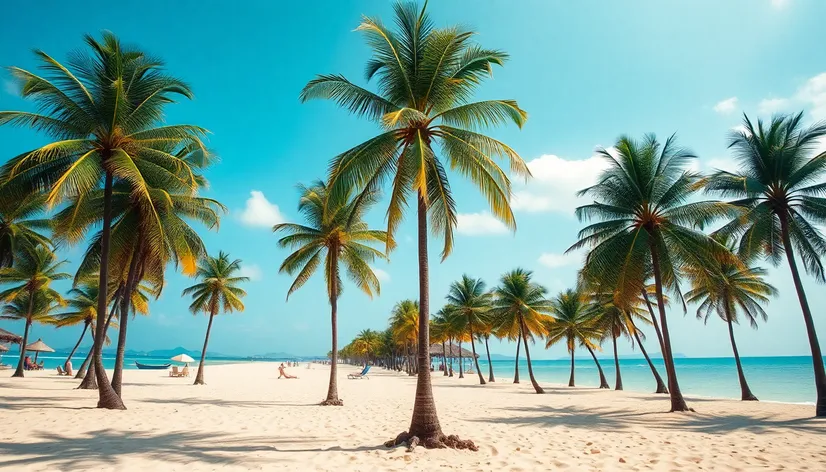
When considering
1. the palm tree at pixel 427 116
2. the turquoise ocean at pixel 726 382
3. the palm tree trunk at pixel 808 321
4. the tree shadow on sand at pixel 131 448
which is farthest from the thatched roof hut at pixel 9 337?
the palm tree trunk at pixel 808 321

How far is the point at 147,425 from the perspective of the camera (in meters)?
9.96

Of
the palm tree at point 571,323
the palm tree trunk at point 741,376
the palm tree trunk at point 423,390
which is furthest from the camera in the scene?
the palm tree at point 571,323

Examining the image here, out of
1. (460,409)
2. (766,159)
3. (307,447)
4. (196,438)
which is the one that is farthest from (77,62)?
(766,159)

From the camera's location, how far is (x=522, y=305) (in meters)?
28.1

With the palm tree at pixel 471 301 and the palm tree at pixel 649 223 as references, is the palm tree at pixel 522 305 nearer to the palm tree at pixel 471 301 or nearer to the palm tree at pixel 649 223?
the palm tree at pixel 471 301

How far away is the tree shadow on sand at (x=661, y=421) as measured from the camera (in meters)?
10.8

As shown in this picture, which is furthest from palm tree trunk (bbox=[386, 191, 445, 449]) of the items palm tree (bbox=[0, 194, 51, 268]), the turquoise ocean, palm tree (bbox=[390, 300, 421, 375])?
palm tree (bbox=[390, 300, 421, 375])

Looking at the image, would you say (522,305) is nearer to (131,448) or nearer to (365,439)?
(365,439)

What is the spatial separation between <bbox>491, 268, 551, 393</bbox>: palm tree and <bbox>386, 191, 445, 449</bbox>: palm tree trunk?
20.7 metres

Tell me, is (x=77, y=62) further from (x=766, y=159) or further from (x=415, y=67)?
(x=766, y=159)

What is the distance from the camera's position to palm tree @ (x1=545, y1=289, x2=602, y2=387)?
1228 inches

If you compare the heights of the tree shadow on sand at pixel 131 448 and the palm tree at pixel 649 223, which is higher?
the palm tree at pixel 649 223

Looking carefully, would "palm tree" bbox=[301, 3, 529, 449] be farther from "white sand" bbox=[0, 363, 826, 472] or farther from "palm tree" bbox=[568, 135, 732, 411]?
"palm tree" bbox=[568, 135, 732, 411]

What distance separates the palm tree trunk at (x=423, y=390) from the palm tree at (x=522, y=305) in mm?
20661
